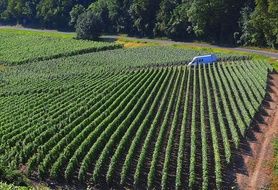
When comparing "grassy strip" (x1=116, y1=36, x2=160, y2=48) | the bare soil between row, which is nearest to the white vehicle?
the bare soil between row

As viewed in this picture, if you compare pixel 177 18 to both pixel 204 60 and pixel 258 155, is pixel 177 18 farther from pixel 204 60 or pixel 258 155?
pixel 258 155

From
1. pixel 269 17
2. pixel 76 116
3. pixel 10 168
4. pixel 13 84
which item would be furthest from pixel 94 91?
pixel 269 17

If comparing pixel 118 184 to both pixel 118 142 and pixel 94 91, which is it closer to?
pixel 118 142

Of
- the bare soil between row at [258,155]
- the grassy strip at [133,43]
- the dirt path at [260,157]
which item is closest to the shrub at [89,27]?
the grassy strip at [133,43]

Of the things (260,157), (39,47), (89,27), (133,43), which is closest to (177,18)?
(133,43)

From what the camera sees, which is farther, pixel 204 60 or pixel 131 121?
pixel 204 60
